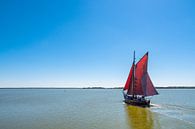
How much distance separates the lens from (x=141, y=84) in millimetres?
40625

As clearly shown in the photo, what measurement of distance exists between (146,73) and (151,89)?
319 cm

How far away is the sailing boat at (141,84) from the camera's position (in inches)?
1554

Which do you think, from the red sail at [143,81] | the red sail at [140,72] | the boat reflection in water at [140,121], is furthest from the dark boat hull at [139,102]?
the boat reflection in water at [140,121]

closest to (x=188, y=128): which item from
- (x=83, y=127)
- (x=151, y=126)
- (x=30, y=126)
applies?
(x=151, y=126)

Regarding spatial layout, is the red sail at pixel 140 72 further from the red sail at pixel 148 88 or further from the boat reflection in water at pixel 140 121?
the boat reflection in water at pixel 140 121

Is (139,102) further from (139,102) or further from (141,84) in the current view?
(141,84)

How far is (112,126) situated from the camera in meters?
21.4

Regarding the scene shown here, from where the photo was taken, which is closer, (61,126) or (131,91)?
(61,126)

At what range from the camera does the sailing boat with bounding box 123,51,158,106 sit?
129ft

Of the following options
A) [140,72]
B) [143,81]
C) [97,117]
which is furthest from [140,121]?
[140,72]

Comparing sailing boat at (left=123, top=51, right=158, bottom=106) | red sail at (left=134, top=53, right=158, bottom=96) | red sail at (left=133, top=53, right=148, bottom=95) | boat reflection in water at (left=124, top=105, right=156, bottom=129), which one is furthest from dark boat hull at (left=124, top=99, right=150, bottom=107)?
boat reflection in water at (left=124, top=105, right=156, bottom=129)

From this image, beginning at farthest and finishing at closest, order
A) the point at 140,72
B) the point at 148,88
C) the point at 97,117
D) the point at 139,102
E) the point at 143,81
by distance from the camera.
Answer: the point at 140,72
the point at 143,81
the point at 139,102
the point at 148,88
the point at 97,117

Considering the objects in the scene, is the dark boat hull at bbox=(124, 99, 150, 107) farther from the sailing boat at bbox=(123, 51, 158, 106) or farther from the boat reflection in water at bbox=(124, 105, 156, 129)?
the boat reflection in water at bbox=(124, 105, 156, 129)

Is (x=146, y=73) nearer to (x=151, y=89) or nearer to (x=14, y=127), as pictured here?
(x=151, y=89)
